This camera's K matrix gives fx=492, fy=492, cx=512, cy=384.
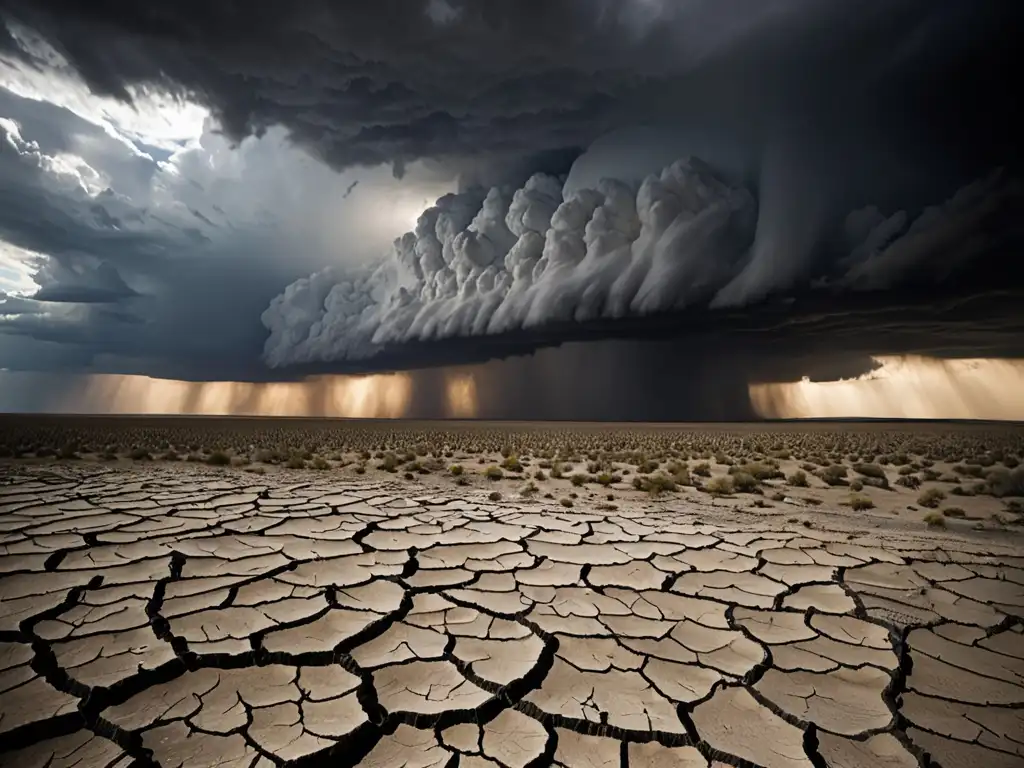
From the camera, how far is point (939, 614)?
3.49 m

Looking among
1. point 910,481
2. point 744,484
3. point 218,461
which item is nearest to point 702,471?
point 744,484

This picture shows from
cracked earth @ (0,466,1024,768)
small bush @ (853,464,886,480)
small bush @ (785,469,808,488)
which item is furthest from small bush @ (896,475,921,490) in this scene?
cracked earth @ (0,466,1024,768)

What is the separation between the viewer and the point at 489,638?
2.92m

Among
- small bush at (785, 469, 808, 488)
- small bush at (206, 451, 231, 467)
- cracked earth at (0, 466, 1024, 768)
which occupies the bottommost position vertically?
small bush at (785, 469, 808, 488)

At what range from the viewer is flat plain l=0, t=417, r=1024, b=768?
2076 millimetres

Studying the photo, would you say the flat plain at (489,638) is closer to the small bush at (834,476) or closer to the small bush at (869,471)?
the small bush at (834,476)

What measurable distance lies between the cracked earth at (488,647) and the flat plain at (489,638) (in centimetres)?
2

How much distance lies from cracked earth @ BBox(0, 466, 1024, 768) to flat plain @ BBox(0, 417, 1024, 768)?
0.05ft

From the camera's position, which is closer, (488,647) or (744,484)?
(488,647)

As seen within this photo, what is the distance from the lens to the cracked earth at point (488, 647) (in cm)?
206

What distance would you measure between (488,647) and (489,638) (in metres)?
0.10

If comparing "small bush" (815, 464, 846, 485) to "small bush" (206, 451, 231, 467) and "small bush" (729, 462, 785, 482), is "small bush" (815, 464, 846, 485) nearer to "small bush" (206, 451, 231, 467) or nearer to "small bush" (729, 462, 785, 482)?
"small bush" (729, 462, 785, 482)

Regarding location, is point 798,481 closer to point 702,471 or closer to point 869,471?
point 702,471

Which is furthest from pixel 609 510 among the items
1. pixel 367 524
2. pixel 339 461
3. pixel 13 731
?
pixel 339 461
